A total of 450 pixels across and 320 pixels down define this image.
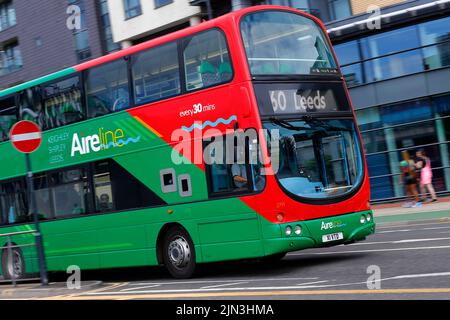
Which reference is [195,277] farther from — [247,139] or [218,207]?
[247,139]

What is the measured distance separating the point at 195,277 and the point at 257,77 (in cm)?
378

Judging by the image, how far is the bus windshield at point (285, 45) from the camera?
10913 millimetres

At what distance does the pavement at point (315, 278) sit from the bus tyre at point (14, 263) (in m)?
1.38

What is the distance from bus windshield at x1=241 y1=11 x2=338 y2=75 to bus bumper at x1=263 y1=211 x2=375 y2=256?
2.44 m

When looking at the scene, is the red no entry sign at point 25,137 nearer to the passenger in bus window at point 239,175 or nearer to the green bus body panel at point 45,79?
the green bus body panel at point 45,79

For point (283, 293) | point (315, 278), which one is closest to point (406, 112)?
point (315, 278)

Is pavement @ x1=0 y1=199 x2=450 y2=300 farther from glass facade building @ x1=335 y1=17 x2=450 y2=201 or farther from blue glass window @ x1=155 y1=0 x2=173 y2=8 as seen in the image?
blue glass window @ x1=155 y1=0 x2=173 y2=8

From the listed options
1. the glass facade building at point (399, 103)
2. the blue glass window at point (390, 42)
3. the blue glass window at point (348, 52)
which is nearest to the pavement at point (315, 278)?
the glass facade building at point (399, 103)

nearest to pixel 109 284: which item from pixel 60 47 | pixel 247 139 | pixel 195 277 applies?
pixel 195 277

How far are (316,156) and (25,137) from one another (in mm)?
5186

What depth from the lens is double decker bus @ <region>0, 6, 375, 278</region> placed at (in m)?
10.7

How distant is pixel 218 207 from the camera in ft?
36.6

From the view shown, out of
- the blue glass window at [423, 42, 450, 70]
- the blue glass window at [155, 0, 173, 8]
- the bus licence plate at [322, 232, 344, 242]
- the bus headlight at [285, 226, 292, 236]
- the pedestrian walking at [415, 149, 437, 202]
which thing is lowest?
the bus licence plate at [322, 232, 344, 242]

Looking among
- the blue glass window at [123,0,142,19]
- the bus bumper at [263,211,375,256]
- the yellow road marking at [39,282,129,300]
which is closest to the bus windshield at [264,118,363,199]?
the bus bumper at [263,211,375,256]
